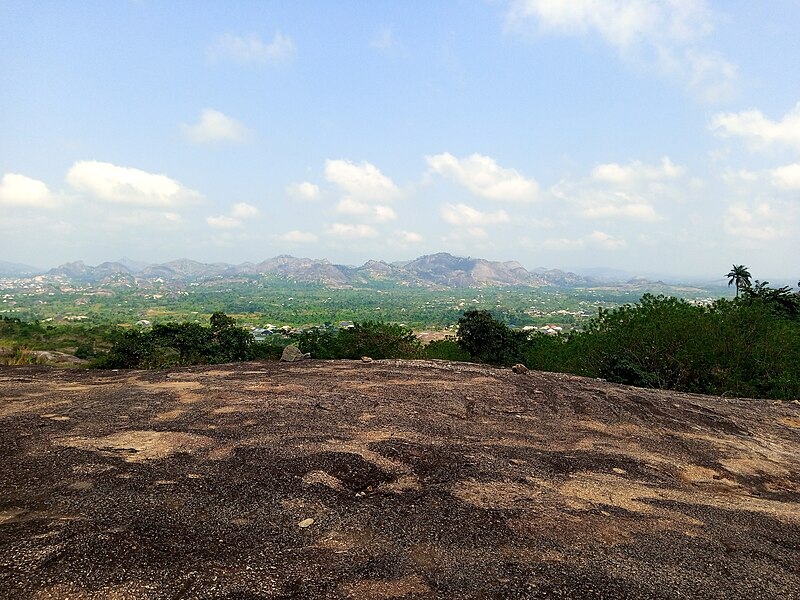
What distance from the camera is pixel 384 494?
6895 millimetres

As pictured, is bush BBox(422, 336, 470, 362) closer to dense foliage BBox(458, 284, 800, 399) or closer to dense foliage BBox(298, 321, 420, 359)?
dense foliage BBox(298, 321, 420, 359)

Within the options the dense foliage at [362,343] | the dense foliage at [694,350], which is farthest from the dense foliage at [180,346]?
the dense foliage at [694,350]

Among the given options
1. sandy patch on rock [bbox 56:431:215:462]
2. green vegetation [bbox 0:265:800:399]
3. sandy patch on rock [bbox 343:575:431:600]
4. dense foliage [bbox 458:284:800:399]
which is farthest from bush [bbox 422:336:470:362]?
sandy patch on rock [bbox 343:575:431:600]

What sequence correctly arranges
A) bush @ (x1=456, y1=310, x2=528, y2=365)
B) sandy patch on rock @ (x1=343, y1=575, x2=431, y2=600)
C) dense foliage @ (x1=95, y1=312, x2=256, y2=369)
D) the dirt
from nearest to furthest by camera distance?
sandy patch on rock @ (x1=343, y1=575, x2=431, y2=600) < the dirt < dense foliage @ (x1=95, y1=312, x2=256, y2=369) < bush @ (x1=456, y1=310, x2=528, y2=365)

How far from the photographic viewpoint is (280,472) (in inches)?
290

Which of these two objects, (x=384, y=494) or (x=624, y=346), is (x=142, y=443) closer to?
(x=384, y=494)

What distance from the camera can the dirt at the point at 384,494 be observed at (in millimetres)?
4891

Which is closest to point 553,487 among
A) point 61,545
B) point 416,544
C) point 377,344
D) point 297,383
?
point 416,544

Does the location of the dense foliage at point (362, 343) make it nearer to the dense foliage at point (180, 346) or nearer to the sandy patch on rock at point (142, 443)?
the dense foliage at point (180, 346)

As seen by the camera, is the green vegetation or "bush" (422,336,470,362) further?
"bush" (422,336,470,362)

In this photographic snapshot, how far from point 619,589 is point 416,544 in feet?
7.22

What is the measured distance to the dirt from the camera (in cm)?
489

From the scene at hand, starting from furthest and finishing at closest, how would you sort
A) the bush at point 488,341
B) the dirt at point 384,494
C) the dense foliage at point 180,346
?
the bush at point 488,341
the dense foliage at point 180,346
the dirt at point 384,494

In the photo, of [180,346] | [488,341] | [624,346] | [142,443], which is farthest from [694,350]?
[180,346]
